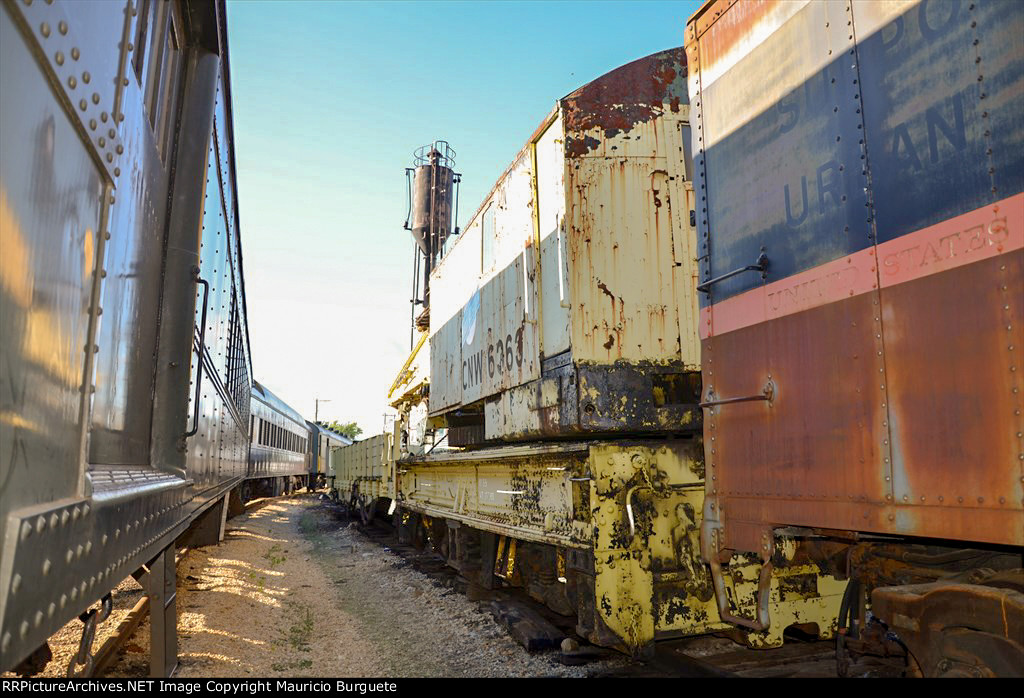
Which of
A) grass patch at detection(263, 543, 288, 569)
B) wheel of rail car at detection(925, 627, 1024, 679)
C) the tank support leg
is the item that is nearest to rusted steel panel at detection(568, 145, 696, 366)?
wheel of rail car at detection(925, 627, 1024, 679)

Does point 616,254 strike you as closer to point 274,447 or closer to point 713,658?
point 713,658

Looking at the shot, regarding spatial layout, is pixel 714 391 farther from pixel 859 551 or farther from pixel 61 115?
pixel 61 115

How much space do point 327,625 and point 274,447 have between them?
48.6 feet

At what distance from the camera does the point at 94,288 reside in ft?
5.75

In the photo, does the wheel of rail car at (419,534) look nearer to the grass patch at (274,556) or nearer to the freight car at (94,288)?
the grass patch at (274,556)

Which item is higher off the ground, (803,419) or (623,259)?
(623,259)

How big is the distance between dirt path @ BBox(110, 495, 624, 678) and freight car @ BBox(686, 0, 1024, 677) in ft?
7.34

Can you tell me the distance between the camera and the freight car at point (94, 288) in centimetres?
124

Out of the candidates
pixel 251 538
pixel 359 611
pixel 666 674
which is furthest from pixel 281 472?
pixel 666 674

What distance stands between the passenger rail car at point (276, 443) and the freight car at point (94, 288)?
11.1 meters

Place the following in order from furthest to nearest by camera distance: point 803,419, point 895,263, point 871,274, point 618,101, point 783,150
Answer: point 618,101, point 783,150, point 803,419, point 871,274, point 895,263

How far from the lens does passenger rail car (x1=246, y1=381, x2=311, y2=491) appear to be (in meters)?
15.6

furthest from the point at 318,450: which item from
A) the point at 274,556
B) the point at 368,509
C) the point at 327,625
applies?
the point at 327,625

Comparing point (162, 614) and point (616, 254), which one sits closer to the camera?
point (162, 614)
